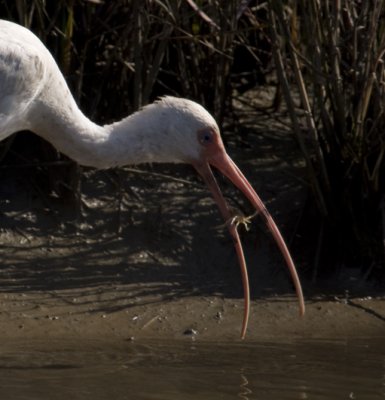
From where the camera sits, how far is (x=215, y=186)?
25.0ft

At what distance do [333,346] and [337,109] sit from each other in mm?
1684

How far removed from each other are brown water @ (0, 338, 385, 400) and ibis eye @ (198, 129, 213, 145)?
4.10 ft

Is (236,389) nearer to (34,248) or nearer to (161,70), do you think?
(34,248)

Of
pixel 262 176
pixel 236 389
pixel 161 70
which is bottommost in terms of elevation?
pixel 236 389

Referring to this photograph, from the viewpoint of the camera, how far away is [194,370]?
24.6 feet

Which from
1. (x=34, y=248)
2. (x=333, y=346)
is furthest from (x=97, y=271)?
(x=333, y=346)

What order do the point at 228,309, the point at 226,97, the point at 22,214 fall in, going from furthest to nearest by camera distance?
1. the point at 226,97
2. the point at 22,214
3. the point at 228,309

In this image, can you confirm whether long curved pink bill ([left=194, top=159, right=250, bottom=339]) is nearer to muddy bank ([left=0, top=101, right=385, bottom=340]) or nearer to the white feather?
the white feather

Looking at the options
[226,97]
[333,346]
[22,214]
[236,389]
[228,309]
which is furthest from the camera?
[226,97]

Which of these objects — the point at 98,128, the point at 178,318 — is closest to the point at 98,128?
the point at 98,128

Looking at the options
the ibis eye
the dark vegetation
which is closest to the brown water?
the dark vegetation

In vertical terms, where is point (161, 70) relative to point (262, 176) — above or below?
above

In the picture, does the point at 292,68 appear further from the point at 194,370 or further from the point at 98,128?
the point at 194,370

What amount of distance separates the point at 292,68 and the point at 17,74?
267 cm
